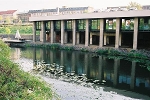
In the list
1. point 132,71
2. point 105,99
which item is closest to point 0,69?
point 105,99

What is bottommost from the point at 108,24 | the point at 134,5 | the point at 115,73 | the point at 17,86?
the point at 115,73

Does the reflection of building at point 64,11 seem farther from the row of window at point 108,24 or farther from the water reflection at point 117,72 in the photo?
the water reflection at point 117,72

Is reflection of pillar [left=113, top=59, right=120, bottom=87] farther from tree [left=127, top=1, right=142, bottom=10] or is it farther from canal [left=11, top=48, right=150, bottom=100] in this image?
tree [left=127, top=1, right=142, bottom=10]

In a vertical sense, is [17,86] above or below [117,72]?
above

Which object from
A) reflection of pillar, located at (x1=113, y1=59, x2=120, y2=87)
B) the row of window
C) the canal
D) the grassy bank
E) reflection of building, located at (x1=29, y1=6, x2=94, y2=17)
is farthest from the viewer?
reflection of building, located at (x1=29, y1=6, x2=94, y2=17)

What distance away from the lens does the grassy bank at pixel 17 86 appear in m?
5.38

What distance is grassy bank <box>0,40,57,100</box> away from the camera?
538 centimetres

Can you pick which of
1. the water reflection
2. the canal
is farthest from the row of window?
the water reflection

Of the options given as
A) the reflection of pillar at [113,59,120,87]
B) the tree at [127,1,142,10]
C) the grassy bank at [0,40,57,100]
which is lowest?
the reflection of pillar at [113,59,120,87]

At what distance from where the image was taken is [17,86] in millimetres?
5613

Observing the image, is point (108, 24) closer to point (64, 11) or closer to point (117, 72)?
point (117, 72)

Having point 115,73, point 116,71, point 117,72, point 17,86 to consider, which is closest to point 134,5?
point 116,71

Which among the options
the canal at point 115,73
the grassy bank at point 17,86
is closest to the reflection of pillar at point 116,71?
the canal at point 115,73

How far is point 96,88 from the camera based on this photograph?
15.2 metres
